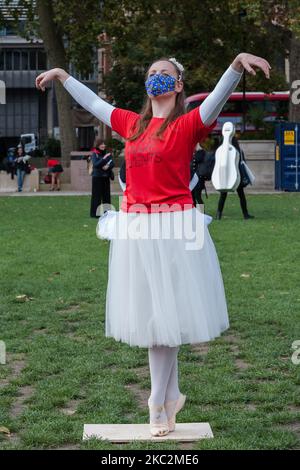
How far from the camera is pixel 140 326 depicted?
6.20 m

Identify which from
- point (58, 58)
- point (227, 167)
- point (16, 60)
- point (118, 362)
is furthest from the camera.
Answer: point (16, 60)

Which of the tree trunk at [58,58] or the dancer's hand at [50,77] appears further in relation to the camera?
the tree trunk at [58,58]

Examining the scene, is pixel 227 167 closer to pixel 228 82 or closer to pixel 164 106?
pixel 164 106

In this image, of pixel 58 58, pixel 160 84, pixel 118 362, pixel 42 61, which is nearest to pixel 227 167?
pixel 118 362

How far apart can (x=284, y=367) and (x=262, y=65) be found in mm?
3169

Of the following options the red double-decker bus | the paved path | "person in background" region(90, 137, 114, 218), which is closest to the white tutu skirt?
"person in background" region(90, 137, 114, 218)

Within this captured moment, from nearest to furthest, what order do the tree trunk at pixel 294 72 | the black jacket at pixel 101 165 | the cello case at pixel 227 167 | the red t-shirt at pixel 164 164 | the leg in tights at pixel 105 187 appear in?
the red t-shirt at pixel 164 164 → the cello case at pixel 227 167 → the black jacket at pixel 101 165 → the leg in tights at pixel 105 187 → the tree trunk at pixel 294 72

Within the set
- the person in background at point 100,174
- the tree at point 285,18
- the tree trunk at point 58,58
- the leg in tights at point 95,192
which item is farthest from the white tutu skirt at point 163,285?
the tree trunk at point 58,58

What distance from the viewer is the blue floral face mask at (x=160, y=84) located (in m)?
6.35

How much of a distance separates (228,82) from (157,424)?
207 cm

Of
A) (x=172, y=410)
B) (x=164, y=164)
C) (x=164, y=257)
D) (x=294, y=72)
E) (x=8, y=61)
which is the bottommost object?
(x=172, y=410)

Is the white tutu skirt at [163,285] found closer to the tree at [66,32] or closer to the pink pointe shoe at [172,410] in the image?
the pink pointe shoe at [172,410]

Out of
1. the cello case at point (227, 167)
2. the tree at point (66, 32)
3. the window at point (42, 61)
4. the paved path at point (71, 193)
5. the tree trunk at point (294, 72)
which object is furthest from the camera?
the window at point (42, 61)

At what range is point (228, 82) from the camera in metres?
6.12
